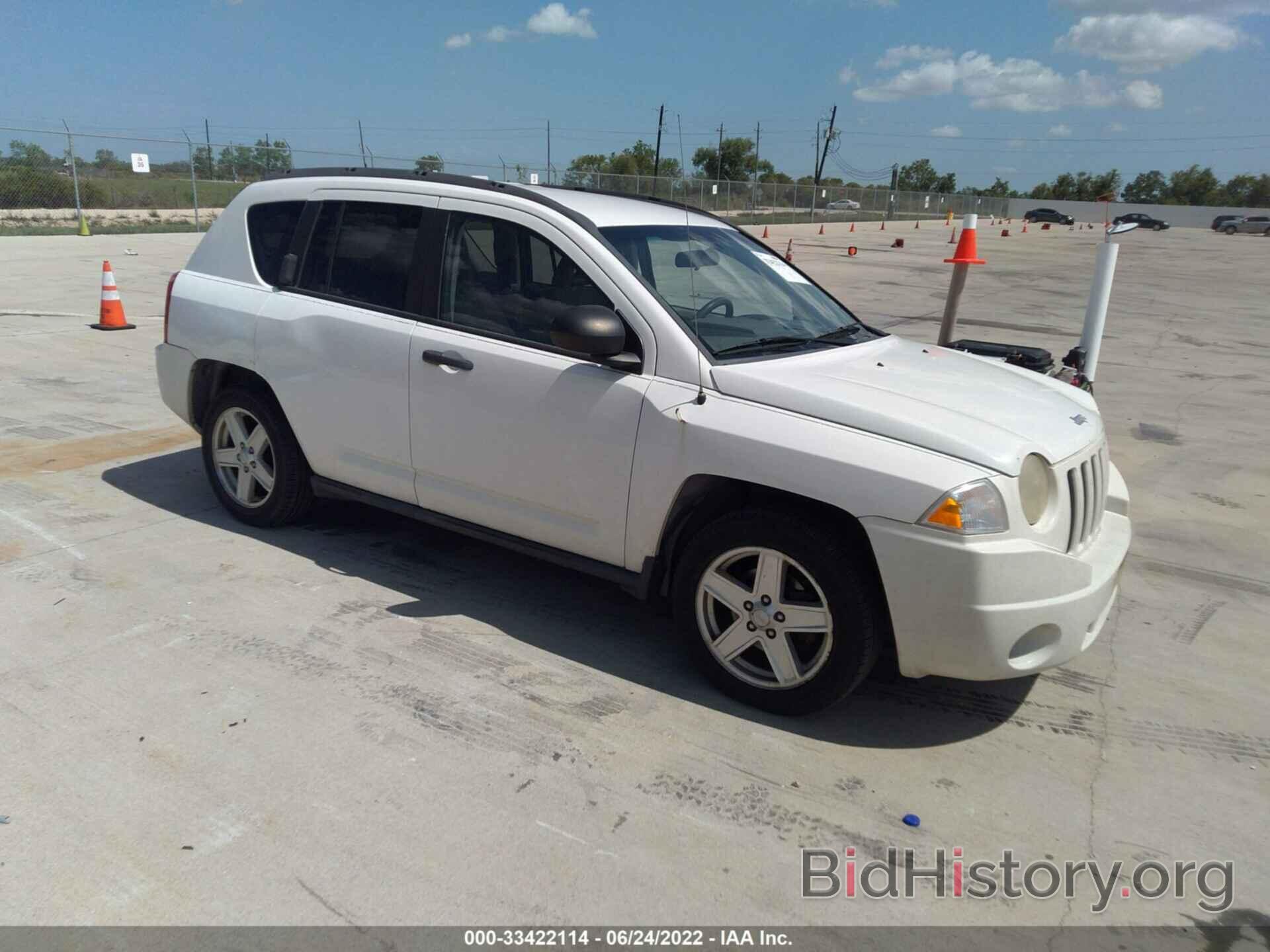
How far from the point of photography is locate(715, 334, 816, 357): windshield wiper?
3.81 meters

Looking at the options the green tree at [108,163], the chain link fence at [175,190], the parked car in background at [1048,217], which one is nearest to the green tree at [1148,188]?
the parked car in background at [1048,217]

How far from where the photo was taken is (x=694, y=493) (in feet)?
11.9

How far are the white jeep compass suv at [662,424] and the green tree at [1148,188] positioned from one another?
10804 cm

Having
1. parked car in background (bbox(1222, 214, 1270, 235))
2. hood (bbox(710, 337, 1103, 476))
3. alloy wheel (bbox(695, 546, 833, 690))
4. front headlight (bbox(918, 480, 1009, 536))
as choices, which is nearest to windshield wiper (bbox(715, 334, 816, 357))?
hood (bbox(710, 337, 1103, 476))

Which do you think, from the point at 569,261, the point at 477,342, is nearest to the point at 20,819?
the point at 477,342

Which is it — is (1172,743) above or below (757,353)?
below

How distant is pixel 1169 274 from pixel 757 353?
2608 centimetres

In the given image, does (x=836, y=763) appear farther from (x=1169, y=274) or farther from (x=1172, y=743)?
(x=1169, y=274)

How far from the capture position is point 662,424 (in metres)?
3.62

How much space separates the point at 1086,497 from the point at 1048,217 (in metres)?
79.1

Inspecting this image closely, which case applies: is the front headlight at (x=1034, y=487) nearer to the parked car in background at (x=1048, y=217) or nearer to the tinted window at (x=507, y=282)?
the tinted window at (x=507, y=282)

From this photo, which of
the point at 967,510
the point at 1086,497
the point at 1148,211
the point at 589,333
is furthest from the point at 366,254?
the point at 1148,211

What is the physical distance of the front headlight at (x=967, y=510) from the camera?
10.2 ft

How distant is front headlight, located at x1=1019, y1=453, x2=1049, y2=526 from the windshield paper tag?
1779 mm
